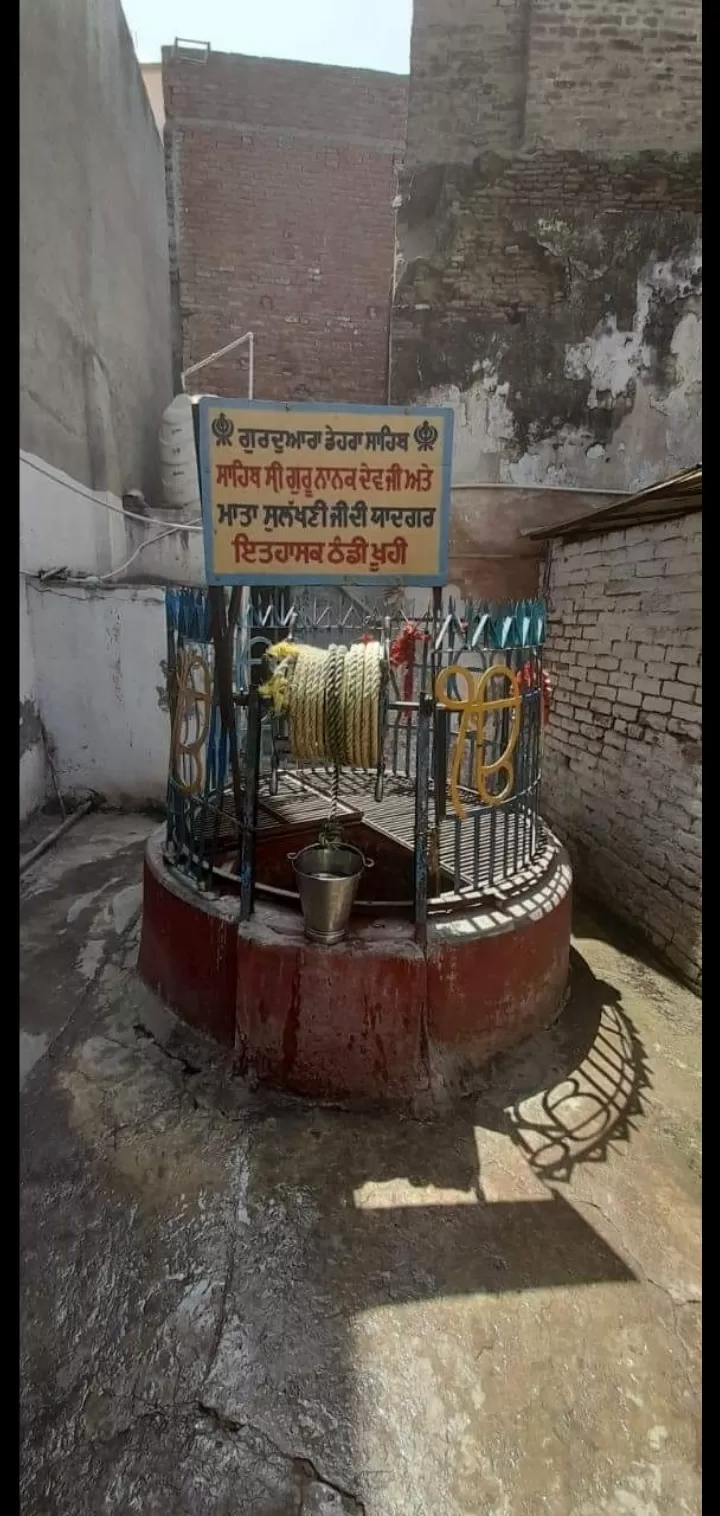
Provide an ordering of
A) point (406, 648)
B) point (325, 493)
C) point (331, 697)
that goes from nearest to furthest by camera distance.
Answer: point (325, 493), point (331, 697), point (406, 648)

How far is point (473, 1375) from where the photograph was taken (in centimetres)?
227

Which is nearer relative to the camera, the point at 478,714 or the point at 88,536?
the point at 478,714

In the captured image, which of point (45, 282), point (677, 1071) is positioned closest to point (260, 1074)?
point (677, 1071)

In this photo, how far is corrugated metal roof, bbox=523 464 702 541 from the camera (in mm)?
4691

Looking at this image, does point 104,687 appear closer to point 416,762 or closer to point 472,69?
point 416,762

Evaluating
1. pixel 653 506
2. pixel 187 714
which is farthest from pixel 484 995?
pixel 653 506

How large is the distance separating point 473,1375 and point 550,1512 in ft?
1.25

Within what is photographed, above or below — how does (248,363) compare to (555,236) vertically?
above

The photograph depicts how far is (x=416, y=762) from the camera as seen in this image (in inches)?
144

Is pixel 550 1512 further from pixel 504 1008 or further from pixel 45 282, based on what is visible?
pixel 45 282

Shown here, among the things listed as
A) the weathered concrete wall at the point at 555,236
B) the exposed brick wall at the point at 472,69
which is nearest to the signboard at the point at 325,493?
the weathered concrete wall at the point at 555,236

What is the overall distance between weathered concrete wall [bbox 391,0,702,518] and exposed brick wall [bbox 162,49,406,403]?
4.32 m

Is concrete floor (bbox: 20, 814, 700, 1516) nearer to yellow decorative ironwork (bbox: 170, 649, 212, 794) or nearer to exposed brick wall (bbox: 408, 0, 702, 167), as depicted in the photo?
yellow decorative ironwork (bbox: 170, 649, 212, 794)

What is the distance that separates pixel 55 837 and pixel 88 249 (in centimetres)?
738
